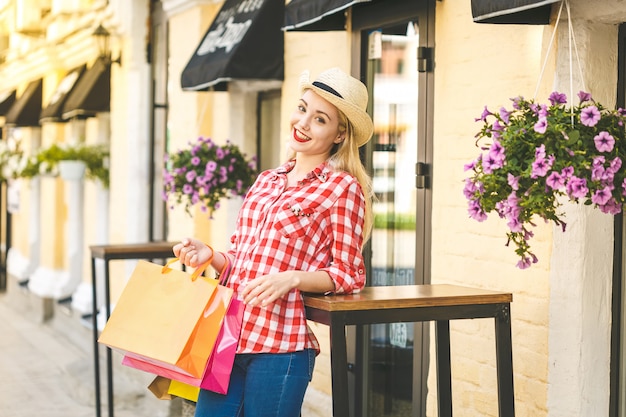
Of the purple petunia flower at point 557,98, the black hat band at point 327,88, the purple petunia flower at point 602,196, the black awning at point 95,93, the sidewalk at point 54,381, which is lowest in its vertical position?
the sidewalk at point 54,381

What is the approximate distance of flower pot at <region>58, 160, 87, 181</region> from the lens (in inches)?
433

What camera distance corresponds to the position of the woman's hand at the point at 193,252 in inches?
133

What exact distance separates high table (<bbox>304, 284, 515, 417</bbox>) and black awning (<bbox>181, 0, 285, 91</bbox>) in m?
3.31

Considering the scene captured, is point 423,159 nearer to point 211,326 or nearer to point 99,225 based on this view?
point 211,326

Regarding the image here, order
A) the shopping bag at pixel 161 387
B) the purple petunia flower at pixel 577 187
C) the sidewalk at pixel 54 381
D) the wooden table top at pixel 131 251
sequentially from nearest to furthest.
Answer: the purple petunia flower at pixel 577 187
the shopping bag at pixel 161 387
the wooden table top at pixel 131 251
the sidewalk at pixel 54 381

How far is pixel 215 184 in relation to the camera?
6.87 meters

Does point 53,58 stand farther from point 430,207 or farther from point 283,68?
point 430,207

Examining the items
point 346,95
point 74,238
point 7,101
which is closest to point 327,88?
point 346,95

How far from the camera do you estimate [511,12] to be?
3932 mm

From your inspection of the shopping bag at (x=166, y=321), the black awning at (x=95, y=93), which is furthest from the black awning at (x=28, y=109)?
the shopping bag at (x=166, y=321)

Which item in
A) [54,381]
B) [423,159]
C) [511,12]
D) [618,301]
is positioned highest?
[511,12]

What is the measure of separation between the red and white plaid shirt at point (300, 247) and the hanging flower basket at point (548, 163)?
42 centimetres

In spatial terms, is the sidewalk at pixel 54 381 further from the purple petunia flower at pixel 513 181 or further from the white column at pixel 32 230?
the purple petunia flower at pixel 513 181

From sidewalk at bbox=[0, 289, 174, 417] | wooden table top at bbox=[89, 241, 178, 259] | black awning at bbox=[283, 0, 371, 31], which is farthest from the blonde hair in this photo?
sidewalk at bbox=[0, 289, 174, 417]
